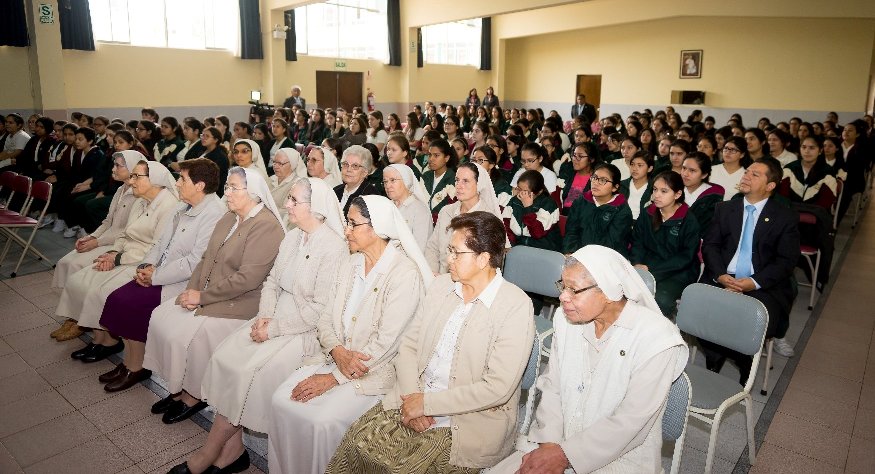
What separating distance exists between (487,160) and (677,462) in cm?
366

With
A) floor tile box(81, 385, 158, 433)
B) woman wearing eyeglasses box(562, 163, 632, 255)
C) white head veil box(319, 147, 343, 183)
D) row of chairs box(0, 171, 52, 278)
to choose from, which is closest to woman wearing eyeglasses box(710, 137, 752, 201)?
woman wearing eyeglasses box(562, 163, 632, 255)

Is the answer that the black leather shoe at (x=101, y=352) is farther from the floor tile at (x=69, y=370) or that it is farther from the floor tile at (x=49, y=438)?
the floor tile at (x=49, y=438)

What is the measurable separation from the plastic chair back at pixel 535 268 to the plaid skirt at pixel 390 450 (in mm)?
1453

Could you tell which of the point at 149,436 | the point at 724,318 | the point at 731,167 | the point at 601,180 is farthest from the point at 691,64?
the point at 149,436

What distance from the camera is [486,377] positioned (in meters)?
2.33

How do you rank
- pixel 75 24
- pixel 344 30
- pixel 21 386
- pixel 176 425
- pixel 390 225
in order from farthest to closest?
pixel 344 30 < pixel 75 24 < pixel 21 386 < pixel 176 425 < pixel 390 225

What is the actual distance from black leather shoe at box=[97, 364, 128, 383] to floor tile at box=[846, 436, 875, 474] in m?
4.36

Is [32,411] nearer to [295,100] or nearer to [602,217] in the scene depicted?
[602,217]

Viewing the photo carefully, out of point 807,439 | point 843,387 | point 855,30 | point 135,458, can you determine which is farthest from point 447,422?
point 855,30

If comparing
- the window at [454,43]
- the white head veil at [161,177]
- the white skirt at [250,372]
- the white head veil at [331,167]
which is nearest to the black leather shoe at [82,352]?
the white head veil at [161,177]

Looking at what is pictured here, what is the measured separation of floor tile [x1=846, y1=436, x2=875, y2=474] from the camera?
301 centimetres

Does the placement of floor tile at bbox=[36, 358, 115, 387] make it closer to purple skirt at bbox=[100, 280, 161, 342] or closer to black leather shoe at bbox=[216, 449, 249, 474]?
purple skirt at bbox=[100, 280, 161, 342]

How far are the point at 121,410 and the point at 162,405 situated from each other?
0.26 metres

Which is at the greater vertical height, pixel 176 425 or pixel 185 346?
pixel 185 346
